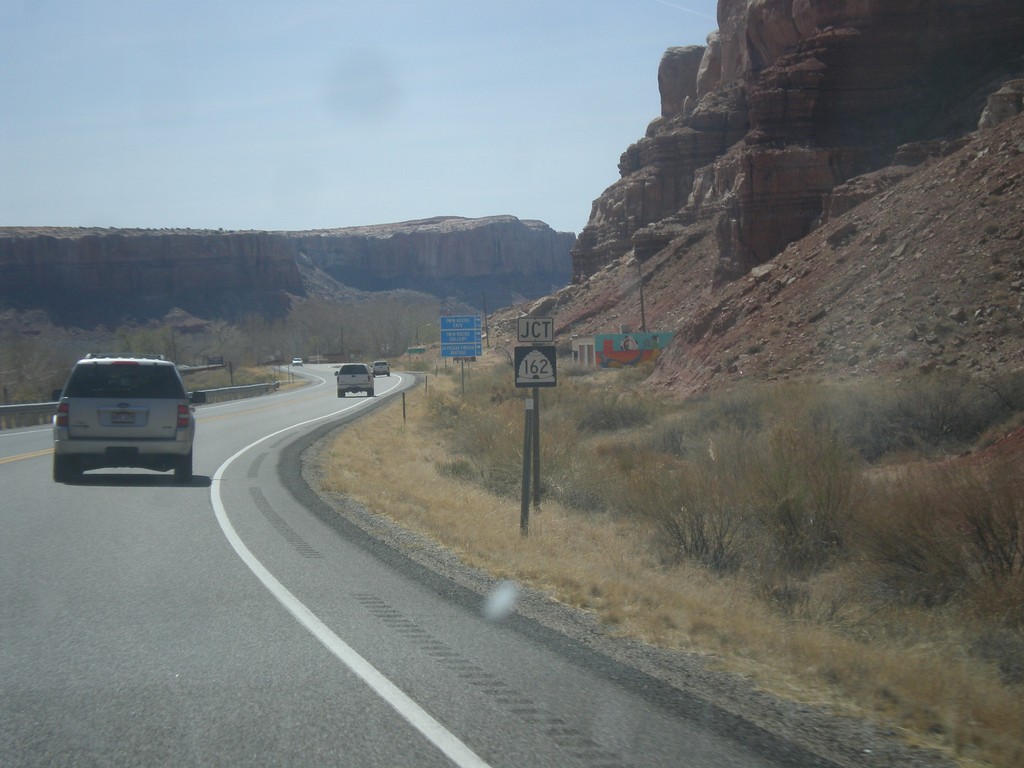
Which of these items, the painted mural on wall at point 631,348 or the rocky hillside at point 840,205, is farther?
the painted mural on wall at point 631,348

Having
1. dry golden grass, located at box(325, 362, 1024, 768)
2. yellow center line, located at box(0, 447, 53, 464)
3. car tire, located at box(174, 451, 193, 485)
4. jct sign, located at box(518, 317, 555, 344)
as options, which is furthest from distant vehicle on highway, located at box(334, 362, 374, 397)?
jct sign, located at box(518, 317, 555, 344)

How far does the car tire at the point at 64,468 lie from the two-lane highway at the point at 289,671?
469 centimetres

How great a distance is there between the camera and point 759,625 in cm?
814

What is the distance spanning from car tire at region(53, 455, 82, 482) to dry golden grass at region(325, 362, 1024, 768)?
4744 millimetres

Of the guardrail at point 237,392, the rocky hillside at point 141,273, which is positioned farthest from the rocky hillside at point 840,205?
the rocky hillside at point 141,273

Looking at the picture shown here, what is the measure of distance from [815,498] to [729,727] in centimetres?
706

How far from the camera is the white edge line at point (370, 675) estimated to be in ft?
16.5

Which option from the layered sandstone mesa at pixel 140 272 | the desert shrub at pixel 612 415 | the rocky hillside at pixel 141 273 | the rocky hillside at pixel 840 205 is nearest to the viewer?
the rocky hillside at pixel 840 205

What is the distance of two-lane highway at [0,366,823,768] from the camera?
5066 mm

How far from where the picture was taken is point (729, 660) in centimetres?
692

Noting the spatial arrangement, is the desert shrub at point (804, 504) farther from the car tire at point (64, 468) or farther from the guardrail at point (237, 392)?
the guardrail at point (237, 392)

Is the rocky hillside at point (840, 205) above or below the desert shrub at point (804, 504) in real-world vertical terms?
above

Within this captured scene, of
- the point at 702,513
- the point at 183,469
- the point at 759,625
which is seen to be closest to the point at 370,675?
the point at 759,625

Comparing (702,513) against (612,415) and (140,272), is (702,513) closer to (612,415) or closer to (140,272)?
(612,415)
